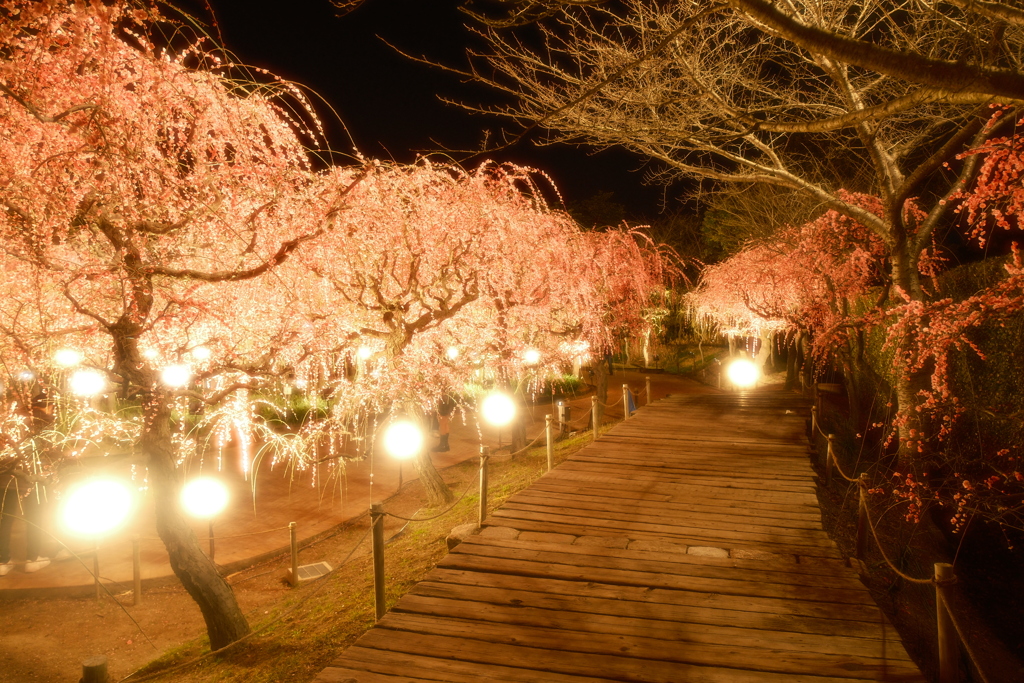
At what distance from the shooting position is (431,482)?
11.1m

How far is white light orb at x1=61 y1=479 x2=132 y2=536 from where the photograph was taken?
6.68 m

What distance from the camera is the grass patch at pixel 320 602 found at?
5575mm

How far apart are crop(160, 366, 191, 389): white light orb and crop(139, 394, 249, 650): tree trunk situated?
32 cm

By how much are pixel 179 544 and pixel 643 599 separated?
17.1ft

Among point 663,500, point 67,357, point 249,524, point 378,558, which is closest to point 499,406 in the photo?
point 249,524

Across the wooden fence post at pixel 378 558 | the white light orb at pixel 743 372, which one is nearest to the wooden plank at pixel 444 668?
the wooden fence post at pixel 378 558

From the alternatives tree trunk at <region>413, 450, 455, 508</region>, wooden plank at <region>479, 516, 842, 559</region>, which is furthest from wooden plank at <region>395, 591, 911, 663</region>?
tree trunk at <region>413, 450, 455, 508</region>

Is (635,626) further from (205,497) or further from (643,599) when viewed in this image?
(205,497)

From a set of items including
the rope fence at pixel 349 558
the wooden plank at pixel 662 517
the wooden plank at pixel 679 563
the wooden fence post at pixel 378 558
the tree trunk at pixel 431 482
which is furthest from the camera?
the tree trunk at pixel 431 482

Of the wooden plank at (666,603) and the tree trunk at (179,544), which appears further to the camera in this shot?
the tree trunk at (179,544)

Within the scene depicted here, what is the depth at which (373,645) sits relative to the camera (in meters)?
3.95

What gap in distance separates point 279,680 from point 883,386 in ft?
55.8

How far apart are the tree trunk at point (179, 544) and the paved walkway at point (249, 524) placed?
Result: 881 millimetres

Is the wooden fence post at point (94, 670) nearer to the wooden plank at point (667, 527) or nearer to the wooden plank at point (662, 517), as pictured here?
the wooden plank at point (667, 527)
